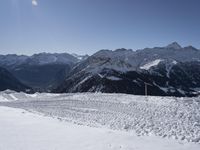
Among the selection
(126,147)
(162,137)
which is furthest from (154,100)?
(126,147)

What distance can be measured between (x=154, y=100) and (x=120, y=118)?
923 cm

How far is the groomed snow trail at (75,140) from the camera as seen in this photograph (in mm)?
14531

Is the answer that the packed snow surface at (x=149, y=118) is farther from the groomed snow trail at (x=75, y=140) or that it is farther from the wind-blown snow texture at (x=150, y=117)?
the groomed snow trail at (x=75, y=140)

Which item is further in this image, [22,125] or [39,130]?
[22,125]

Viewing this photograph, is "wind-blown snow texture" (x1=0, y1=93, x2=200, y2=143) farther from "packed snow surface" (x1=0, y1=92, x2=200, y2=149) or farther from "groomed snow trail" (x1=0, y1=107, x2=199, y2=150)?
"groomed snow trail" (x1=0, y1=107, x2=199, y2=150)

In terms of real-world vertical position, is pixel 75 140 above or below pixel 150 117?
below

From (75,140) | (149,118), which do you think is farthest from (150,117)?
(75,140)

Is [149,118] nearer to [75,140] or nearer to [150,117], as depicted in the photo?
[150,117]

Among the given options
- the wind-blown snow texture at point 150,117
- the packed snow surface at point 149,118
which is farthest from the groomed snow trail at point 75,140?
the wind-blown snow texture at point 150,117

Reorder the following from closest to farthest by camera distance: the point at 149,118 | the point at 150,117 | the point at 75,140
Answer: the point at 75,140, the point at 149,118, the point at 150,117

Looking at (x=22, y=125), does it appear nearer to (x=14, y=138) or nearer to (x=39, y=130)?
(x=39, y=130)

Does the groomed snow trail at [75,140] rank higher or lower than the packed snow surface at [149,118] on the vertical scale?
lower

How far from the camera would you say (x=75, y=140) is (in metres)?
16.4

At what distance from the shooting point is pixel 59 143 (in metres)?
15.8
